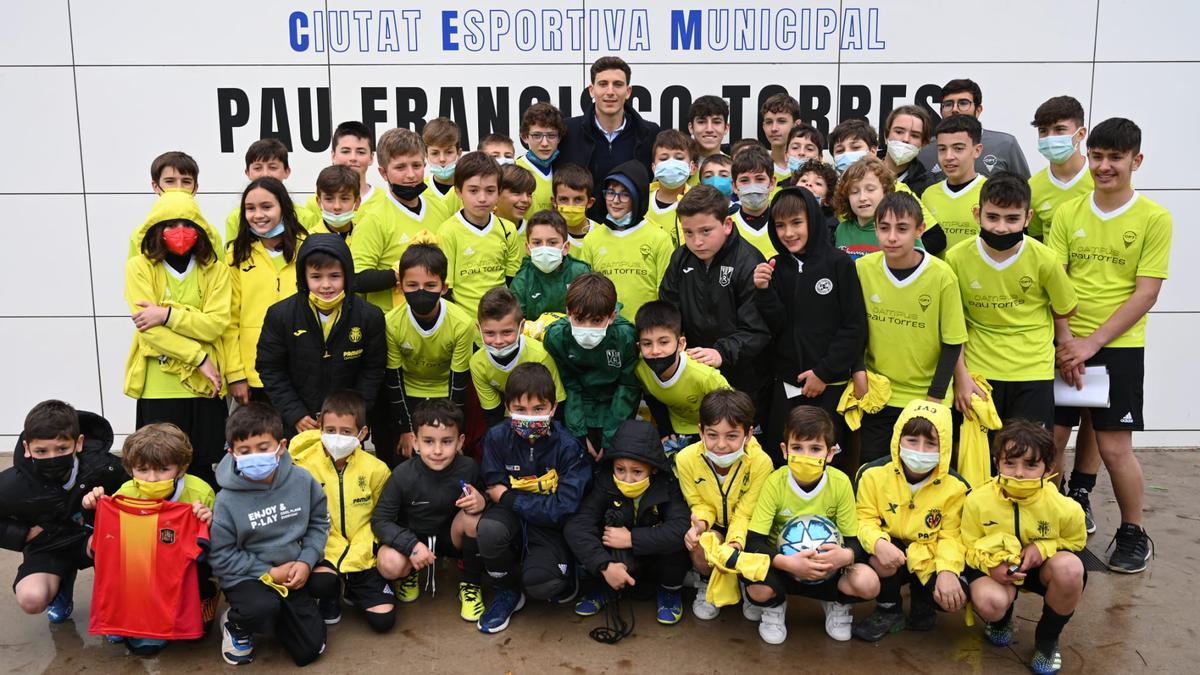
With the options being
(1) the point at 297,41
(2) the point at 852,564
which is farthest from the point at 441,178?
(2) the point at 852,564

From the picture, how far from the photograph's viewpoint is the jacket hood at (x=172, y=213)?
457 centimetres

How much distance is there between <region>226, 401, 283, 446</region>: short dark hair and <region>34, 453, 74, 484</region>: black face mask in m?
0.76

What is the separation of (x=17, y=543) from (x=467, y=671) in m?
2.02

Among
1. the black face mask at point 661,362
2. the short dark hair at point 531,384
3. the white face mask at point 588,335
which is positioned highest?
the white face mask at point 588,335

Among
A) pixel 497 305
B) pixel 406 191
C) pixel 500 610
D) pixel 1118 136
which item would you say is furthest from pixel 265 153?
pixel 1118 136

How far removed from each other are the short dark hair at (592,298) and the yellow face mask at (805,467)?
3.42 feet

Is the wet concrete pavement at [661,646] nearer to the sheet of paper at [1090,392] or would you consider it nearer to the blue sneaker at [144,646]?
the blue sneaker at [144,646]

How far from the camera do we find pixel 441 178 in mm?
5512

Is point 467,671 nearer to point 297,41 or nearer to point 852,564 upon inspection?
point 852,564

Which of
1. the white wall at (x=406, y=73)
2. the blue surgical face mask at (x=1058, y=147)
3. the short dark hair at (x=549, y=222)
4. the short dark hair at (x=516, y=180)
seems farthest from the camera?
the white wall at (x=406, y=73)

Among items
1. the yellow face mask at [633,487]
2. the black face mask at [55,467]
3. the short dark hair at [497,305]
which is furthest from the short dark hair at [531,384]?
the black face mask at [55,467]

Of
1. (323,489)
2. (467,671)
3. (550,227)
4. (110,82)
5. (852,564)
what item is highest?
(110,82)

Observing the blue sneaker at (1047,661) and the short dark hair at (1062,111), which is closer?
the blue sneaker at (1047,661)

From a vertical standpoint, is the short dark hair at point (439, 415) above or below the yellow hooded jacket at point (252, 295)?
below
